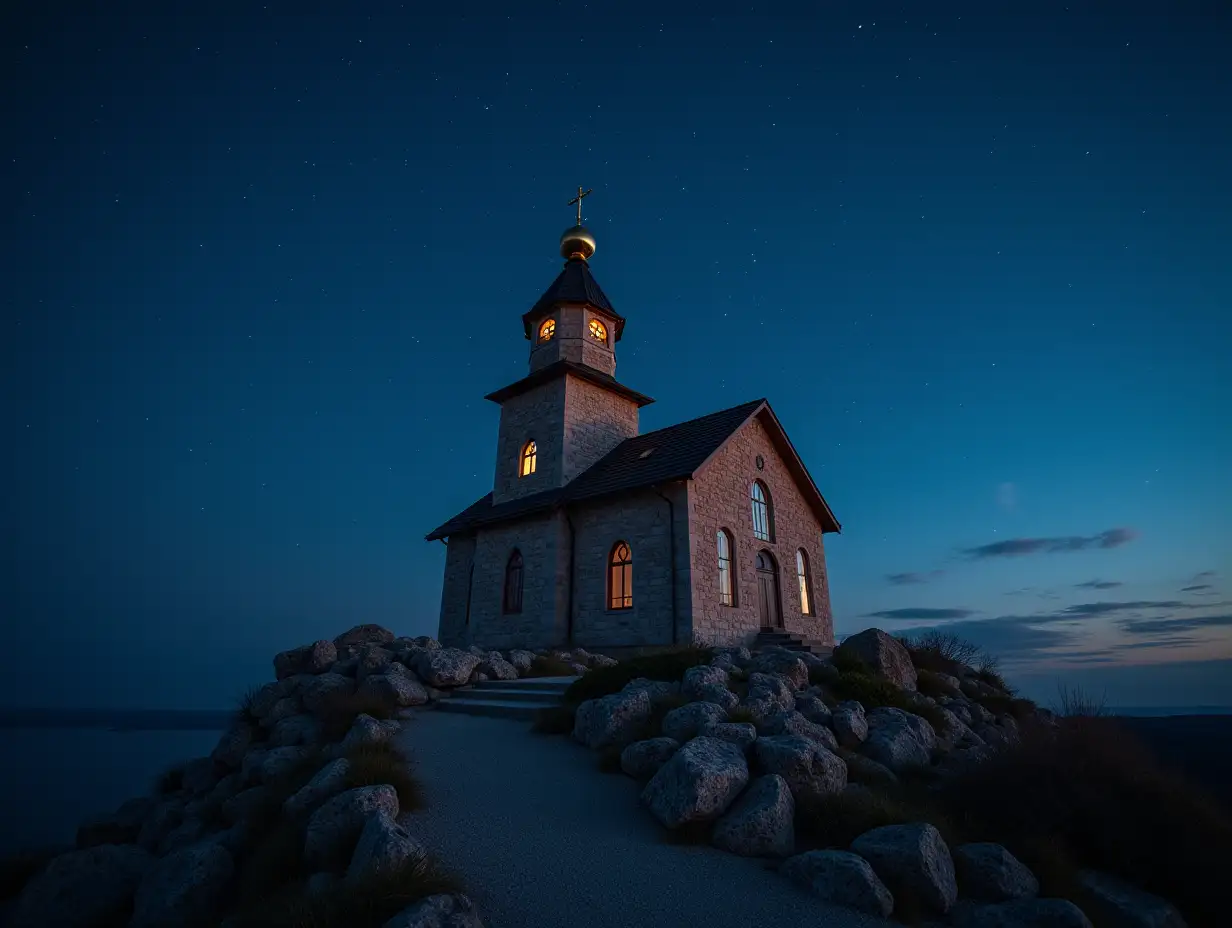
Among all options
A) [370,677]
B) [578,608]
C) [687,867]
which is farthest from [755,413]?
[687,867]

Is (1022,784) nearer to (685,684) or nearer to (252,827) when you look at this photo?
(685,684)

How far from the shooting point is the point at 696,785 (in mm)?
5051

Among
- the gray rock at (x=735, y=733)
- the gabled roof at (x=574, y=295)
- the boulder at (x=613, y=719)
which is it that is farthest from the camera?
the gabled roof at (x=574, y=295)

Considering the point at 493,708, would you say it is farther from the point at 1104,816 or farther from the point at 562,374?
the point at 562,374

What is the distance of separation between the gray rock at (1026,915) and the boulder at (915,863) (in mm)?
173

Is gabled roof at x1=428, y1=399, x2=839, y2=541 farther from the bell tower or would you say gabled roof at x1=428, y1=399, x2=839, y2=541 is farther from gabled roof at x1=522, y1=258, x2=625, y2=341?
gabled roof at x1=522, y1=258, x2=625, y2=341

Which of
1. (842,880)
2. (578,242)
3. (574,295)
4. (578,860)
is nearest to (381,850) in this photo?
(578,860)

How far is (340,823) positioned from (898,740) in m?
6.35

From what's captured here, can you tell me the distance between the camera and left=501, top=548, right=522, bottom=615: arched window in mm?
18781

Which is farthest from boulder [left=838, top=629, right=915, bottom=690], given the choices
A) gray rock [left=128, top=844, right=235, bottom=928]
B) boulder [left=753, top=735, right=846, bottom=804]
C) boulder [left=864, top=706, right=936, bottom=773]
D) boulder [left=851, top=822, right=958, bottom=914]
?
gray rock [left=128, top=844, right=235, bottom=928]

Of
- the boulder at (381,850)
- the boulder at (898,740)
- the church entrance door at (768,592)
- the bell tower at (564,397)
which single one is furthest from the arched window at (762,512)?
the boulder at (381,850)

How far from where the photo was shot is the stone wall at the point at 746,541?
15.8 metres

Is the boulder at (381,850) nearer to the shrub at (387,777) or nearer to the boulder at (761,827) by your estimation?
the shrub at (387,777)

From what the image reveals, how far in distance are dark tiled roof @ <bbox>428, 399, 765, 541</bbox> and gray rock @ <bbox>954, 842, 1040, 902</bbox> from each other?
36.9 ft
